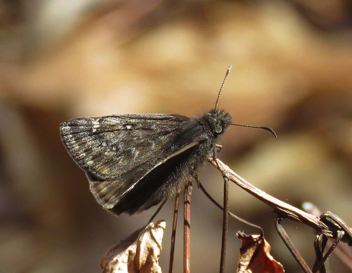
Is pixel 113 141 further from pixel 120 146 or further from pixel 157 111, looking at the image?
pixel 157 111

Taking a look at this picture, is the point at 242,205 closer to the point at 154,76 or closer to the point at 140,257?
the point at 154,76

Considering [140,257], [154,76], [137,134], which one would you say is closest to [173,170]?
[137,134]

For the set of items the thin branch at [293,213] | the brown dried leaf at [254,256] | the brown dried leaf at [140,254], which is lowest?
the brown dried leaf at [254,256]

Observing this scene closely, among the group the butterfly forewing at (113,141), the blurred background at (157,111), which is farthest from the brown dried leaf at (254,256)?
the blurred background at (157,111)

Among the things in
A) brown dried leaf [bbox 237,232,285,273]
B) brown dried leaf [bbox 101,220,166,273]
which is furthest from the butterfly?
brown dried leaf [bbox 237,232,285,273]

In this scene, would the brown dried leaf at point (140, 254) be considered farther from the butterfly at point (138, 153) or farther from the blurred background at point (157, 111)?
the blurred background at point (157, 111)

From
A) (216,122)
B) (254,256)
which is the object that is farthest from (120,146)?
(254,256)
